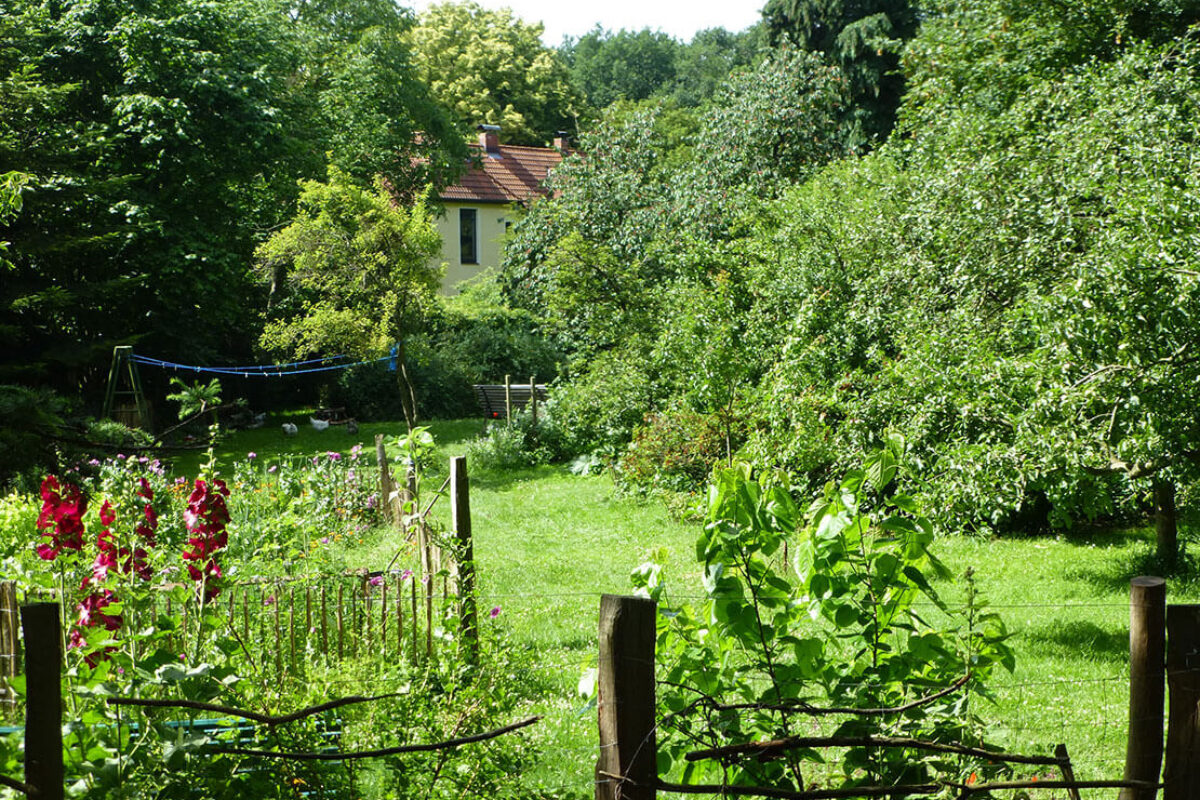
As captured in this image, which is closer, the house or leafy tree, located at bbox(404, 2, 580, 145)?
the house

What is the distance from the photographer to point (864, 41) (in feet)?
73.2

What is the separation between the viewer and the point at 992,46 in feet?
52.0

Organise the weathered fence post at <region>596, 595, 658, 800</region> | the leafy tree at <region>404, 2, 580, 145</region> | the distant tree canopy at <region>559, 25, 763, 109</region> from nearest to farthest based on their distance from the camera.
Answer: the weathered fence post at <region>596, 595, 658, 800</region> → the leafy tree at <region>404, 2, 580, 145</region> → the distant tree canopy at <region>559, 25, 763, 109</region>

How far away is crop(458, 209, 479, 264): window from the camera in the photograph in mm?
39250

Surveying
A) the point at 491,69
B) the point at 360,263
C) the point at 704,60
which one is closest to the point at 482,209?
the point at 491,69

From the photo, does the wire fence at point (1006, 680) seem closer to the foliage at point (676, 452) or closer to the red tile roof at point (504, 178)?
the foliage at point (676, 452)

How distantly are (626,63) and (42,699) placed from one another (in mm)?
71464

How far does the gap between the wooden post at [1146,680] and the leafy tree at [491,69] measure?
39.5 metres

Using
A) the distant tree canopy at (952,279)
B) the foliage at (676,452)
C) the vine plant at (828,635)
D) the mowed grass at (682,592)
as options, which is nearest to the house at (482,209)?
the distant tree canopy at (952,279)

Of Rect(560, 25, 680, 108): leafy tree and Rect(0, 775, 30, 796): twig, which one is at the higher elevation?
Rect(560, 25, 680, 108): leafy tree

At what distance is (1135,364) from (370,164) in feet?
79.3

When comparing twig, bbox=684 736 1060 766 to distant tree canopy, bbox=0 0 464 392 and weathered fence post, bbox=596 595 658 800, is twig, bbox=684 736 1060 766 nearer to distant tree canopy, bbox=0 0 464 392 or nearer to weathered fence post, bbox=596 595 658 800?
weathered fence post, bbox=596 595 658 800

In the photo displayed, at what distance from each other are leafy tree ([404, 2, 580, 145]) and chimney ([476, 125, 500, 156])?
1779 mm

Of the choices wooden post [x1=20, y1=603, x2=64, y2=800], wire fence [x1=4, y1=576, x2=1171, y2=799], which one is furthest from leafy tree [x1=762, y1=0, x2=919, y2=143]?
wooden post [x1=20, y1=603, x2=64, y2=800]
